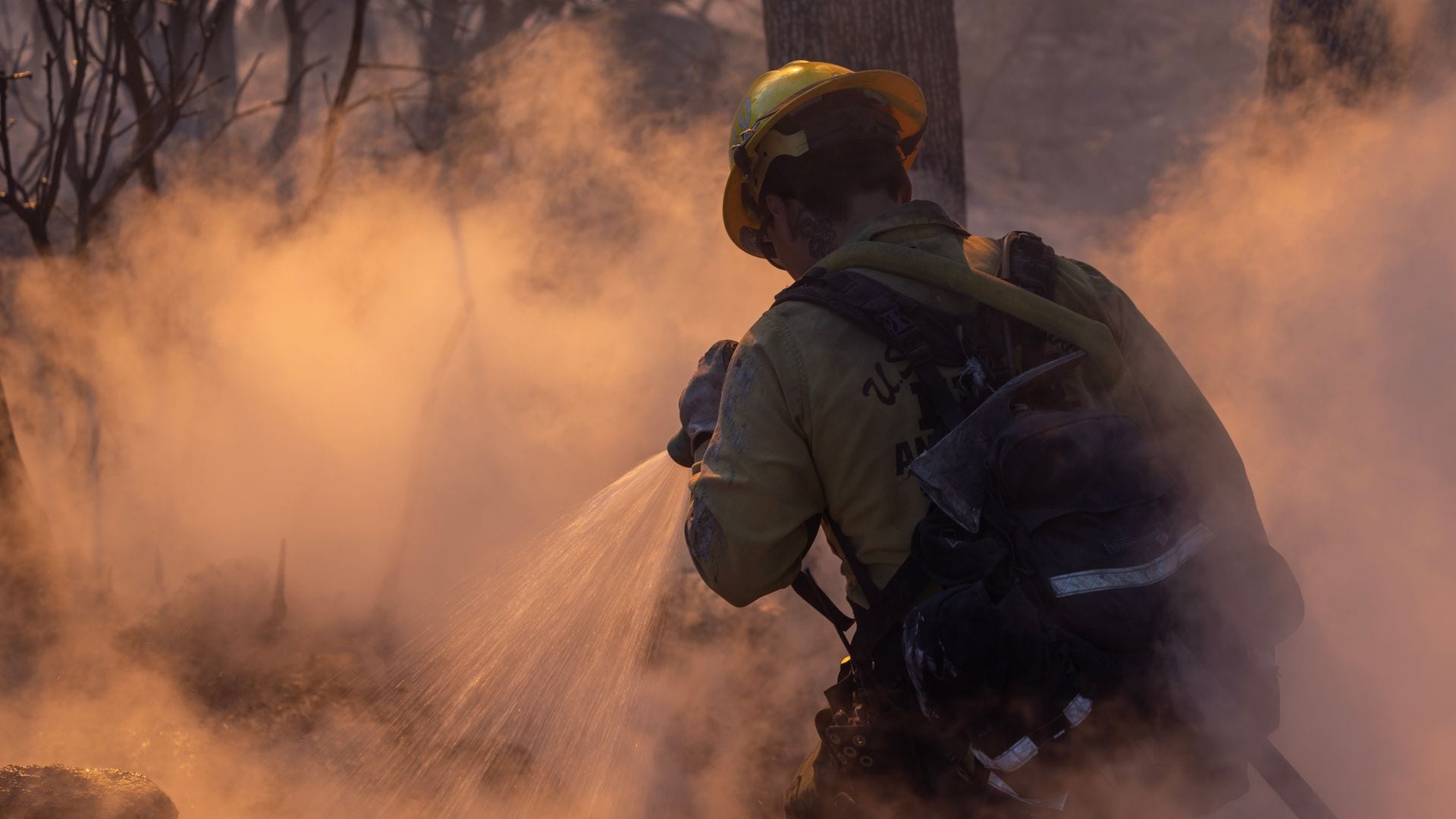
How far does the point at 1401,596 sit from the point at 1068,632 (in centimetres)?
256

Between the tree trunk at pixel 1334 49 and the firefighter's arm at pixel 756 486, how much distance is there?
3.77m

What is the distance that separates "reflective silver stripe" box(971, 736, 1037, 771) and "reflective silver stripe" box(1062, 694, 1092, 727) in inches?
2.9

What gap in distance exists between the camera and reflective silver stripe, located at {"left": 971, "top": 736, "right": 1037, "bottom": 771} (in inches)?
64.6

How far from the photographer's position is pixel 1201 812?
1805 mm

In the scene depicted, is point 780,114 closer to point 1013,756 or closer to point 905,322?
point 905,322


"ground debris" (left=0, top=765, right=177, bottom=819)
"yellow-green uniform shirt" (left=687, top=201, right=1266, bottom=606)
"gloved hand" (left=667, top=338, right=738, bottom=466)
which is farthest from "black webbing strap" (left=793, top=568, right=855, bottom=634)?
"ground debris" (left=0, top=765, right=177, bottom=819)

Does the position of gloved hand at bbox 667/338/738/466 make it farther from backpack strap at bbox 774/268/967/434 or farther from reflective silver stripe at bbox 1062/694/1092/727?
reflective silver stripe at bbox 1062/694/1092/727

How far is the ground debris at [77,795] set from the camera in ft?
9.55

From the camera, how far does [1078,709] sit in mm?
1597

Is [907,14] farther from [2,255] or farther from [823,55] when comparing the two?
[2,255]

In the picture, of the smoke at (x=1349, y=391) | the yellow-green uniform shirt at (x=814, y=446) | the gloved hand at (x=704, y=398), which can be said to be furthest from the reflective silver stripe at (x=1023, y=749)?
the smoke at (x=1349, y=391)

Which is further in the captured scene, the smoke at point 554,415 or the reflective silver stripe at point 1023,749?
the smoke at point 554,415

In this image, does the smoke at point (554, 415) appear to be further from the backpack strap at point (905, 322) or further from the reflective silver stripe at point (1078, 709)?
the reflective silver stripe at point (1078, 709)

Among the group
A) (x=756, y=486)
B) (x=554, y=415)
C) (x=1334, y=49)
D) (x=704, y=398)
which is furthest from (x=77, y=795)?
(x=1334, y=49)
